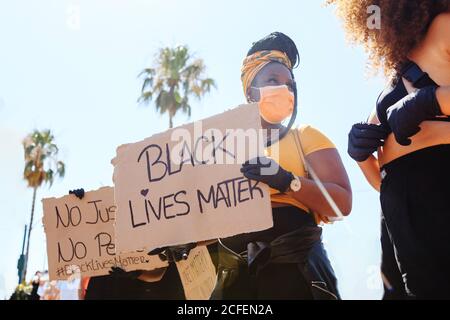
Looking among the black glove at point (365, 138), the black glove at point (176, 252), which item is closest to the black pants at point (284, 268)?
the black glove at point (176, 252)

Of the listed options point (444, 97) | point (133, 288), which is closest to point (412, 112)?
point (444, 97)

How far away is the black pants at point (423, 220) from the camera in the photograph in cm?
157

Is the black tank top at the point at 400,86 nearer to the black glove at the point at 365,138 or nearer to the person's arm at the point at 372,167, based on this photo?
the black glove at the point at 365,138

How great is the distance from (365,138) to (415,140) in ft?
0.59

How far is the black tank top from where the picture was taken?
1763mm

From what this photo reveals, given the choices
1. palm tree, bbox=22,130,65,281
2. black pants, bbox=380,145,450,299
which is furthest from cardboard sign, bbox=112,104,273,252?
palm tree, bbox=22,130,65,281

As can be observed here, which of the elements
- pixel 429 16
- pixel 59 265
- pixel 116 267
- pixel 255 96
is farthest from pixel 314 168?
pixel 59 265

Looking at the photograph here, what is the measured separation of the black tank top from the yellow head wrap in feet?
2.36

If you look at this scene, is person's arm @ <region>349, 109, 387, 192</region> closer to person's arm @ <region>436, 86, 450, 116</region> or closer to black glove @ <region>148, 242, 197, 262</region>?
person's arm @ <region>436, 86, 450, 116</region>

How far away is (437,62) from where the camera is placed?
1758 millimetres

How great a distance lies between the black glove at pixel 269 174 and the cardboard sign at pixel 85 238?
1073 millimetres

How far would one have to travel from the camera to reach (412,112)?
1.61 meters
